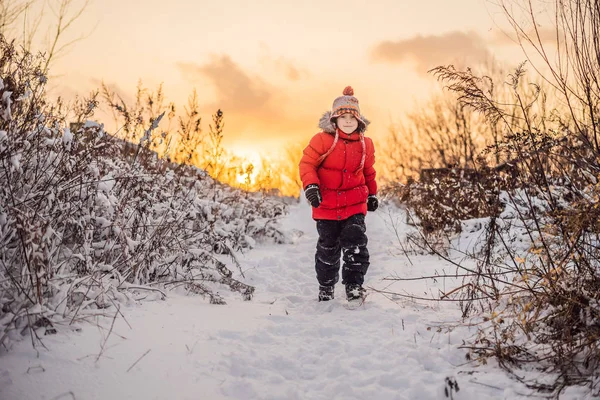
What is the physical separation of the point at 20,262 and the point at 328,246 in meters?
2.42

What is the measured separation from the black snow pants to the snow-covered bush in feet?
2.42

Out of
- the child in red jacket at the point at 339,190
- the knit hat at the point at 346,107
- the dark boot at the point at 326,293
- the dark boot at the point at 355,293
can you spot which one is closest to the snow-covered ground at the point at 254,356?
the dark boot at the point at 355,293

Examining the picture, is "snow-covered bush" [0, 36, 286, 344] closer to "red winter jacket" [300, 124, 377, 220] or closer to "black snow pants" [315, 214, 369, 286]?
"black snow pants" [315, 214, 369, 286]

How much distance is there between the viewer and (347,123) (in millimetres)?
3869

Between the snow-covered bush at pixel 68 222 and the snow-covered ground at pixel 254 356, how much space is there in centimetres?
20

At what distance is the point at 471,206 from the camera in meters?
5.77

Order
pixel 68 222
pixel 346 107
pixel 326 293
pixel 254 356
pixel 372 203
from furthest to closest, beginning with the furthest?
pixel 372 203 < pixel 346 107 < pixel 326 293 < pixel 68 222 < pixel 254 356

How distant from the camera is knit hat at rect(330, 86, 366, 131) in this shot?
385 centimetres

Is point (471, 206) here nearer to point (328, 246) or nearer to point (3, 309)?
point (328, 246)

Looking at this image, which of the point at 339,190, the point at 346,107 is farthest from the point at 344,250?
the point at 346,107

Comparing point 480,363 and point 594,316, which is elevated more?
point 594,316

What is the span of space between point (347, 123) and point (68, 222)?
244 cm

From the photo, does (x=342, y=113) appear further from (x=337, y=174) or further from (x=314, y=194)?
(x=314, y=194)

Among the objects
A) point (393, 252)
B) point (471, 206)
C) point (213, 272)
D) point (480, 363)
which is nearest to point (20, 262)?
point (213, 272)
